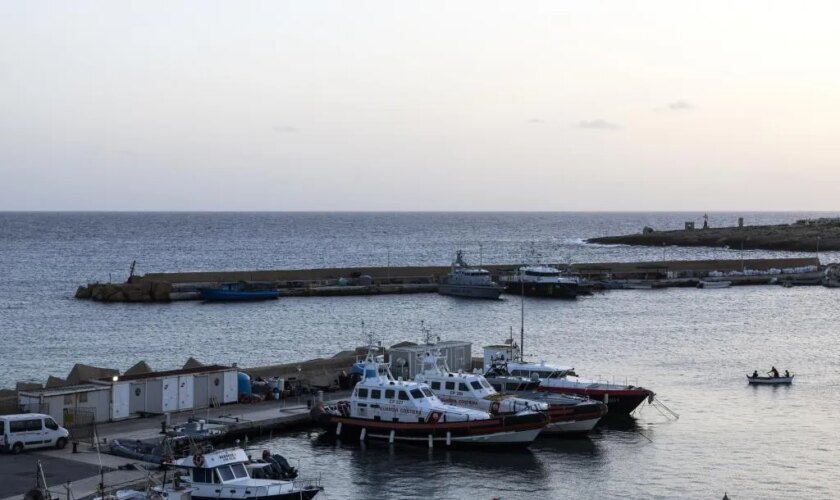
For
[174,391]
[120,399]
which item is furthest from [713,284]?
[120,399]

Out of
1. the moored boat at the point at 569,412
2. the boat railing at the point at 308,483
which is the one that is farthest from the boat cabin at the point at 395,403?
the boat railing at the point at 308,483

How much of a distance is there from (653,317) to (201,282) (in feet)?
156

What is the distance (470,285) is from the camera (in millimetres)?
107312

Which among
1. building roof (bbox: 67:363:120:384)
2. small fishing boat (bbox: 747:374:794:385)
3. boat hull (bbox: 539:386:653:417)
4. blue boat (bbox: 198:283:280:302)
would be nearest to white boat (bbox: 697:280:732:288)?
blue boat (bbox: 198:283:280:302)

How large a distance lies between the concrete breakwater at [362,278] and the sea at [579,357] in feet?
11.1

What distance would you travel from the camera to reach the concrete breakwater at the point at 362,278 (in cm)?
10588

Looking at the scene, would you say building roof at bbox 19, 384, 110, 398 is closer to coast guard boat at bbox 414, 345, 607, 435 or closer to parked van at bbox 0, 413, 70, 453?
parked van at bbox 0, 413, 70, 453

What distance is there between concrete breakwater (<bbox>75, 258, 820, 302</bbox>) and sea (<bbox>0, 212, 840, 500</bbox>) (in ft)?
11.1

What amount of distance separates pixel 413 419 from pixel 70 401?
470 inches

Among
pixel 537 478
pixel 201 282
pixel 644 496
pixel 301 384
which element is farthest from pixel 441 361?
pixel 201 282

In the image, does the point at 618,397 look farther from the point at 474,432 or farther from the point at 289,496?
the point at 289,496

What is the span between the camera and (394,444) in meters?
39.8

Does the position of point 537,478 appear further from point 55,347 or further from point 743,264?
point 743,264

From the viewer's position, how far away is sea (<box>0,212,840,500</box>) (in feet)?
119
